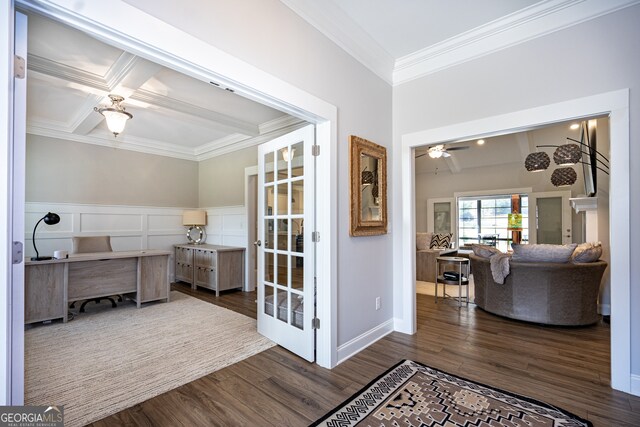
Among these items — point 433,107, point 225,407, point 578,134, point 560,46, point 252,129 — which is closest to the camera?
point 225,407

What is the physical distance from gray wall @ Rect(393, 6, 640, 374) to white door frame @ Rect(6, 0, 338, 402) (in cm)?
125

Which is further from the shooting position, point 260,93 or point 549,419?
point 260,93

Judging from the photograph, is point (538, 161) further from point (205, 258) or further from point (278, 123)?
point (205, 258)

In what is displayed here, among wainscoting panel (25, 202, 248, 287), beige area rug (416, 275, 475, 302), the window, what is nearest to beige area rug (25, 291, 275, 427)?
wainscoting panel (25, 202, 248, 287)

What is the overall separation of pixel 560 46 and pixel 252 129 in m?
4.00

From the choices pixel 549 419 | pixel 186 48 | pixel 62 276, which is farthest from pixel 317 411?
pixel 62 276

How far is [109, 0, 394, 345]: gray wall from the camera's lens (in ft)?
5.83

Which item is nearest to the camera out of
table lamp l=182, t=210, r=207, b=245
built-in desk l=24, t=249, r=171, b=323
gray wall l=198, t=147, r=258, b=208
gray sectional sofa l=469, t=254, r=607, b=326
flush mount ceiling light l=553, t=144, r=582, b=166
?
gray sectional sofa l=469, t=254, r=607, b=326

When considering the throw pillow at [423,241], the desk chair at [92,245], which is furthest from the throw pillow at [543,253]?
the desk chair at [92,245]

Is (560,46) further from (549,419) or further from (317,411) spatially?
(317,411)

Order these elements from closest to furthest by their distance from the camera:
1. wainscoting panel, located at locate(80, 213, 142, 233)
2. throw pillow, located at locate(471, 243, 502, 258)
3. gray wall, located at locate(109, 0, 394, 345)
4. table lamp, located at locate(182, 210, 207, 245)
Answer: gray wall, located at locate(109, 0, 394, 345) → throw pillow, located at locate(471, 243, 502, 258) → wainscoting panel, located at locate(80, 213, 142, 233) → table lamp, located at locate(182, 210, 207, 245)

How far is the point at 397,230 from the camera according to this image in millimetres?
3316

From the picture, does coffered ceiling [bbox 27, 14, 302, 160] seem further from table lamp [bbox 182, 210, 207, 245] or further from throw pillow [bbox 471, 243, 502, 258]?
throw pillow [bbox 471, 243, 502, 258]

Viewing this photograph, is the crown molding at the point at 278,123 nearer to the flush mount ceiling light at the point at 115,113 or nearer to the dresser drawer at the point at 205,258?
the flush mount ceiling light at the point at 115,113
